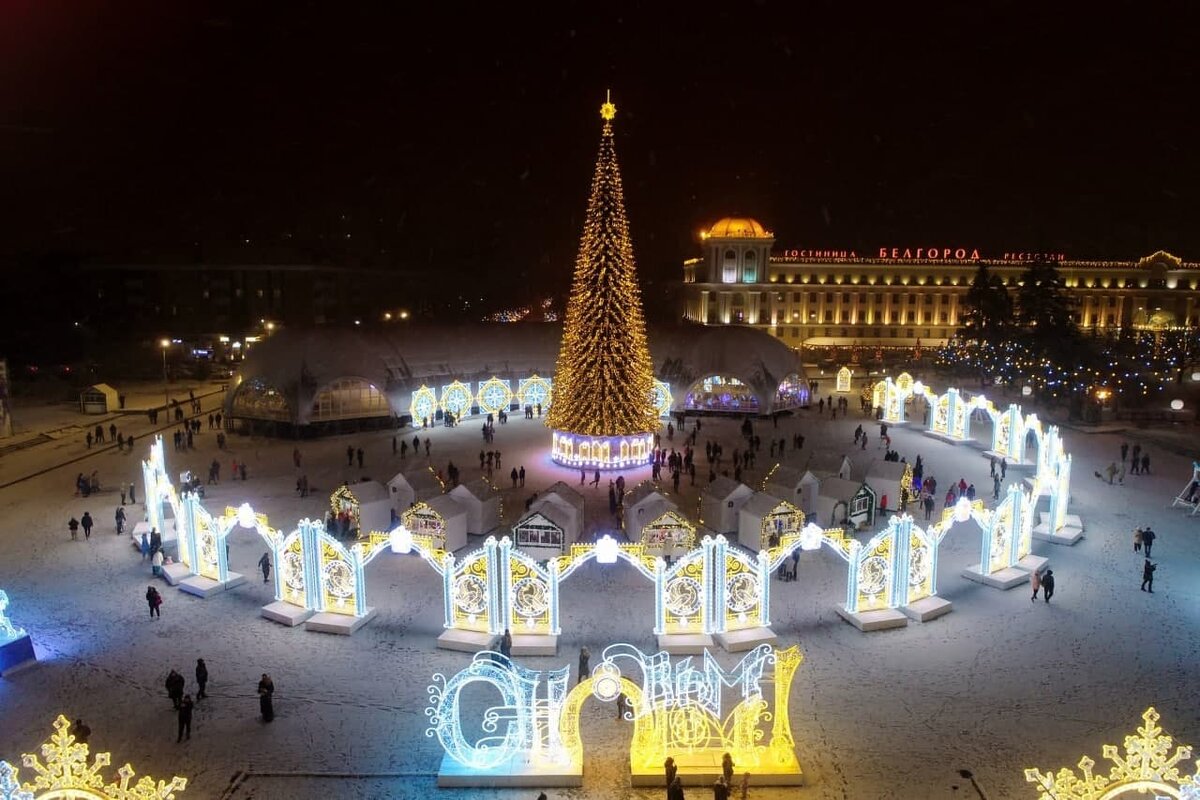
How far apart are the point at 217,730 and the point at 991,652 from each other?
13.9 meters

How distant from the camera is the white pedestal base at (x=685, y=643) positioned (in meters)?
15.5

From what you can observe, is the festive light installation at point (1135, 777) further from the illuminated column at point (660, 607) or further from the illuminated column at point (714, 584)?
the illuminated column at point (660, 607)

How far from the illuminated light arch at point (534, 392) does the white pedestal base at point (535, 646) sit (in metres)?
→ 27.1

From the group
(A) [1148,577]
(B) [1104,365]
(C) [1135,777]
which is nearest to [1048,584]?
(A) [1148,577]

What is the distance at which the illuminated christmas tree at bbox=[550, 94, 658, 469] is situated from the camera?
2761cm

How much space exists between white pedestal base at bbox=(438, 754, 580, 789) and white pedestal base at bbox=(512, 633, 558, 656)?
152 inches

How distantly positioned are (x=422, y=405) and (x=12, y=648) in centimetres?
2469

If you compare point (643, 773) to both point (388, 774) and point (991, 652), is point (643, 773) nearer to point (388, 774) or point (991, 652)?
point (388, 774)

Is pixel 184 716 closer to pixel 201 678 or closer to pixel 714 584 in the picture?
pixel 201 678

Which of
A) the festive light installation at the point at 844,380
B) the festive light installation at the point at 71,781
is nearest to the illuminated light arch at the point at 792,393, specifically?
the festive light installation at the point at 844,380

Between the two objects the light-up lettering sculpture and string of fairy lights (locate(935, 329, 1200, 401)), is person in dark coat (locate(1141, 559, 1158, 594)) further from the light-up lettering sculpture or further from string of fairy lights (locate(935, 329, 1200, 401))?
string of fairy lights (locate(935, 329, 1200, 401))

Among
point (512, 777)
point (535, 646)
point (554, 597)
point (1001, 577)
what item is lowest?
point (512, 777)

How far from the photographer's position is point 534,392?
4281 cm

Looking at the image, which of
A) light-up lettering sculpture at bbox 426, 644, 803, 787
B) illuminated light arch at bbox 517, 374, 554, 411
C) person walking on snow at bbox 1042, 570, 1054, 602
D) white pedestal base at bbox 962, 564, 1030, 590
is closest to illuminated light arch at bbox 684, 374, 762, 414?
illuminated light arch at bbox 517, 374, 554, 411
